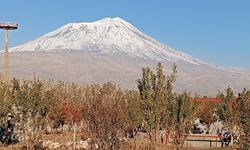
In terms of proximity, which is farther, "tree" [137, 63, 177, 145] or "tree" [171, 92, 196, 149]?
"tree" [171, 92, 196, 149]

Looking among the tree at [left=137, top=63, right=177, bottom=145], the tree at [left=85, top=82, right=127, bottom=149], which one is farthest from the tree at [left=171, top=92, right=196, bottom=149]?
the tree at [left=85, top=82, right=127, bottom=149]

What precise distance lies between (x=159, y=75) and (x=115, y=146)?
18.9 ft

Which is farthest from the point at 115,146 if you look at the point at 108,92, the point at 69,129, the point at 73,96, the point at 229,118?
the point at 73,96

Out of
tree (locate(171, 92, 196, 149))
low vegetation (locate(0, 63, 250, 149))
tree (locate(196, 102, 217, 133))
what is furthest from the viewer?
tree (locate(196, 102, 217, 133))

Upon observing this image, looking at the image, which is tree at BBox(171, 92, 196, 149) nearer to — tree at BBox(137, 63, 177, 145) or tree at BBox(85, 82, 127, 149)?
tree at BBox(137, 63, 177, 145)

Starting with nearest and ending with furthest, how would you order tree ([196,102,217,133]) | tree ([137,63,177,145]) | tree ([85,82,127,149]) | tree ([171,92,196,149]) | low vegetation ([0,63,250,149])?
1. tree ([85,82,127,149])
2. low vegetation ([0,63,250,149])
3. tree ([137,63,177,145])
4. tree ([171,92,196,149])
5. tree ([196,102,217,133])

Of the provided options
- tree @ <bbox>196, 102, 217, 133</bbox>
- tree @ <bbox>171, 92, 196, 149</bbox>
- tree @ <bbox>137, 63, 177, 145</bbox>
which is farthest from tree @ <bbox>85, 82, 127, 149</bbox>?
tree @ <bbox>196, 102, 217, 133</bbox>

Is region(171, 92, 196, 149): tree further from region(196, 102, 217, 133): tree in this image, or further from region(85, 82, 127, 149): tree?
region(196, 102, 217, 133): tree

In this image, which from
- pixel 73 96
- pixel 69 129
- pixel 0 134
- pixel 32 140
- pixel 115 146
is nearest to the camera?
pixel 115 146

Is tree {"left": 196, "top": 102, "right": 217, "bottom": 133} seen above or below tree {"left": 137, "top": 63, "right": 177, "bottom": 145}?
below

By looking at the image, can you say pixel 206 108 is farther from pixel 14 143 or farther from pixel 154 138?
pixel 154 138

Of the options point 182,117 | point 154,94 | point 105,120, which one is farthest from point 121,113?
point 182,117

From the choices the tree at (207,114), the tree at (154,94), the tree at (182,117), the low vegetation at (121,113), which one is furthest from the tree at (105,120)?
the tree at (207,114)

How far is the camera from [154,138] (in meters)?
32.6
